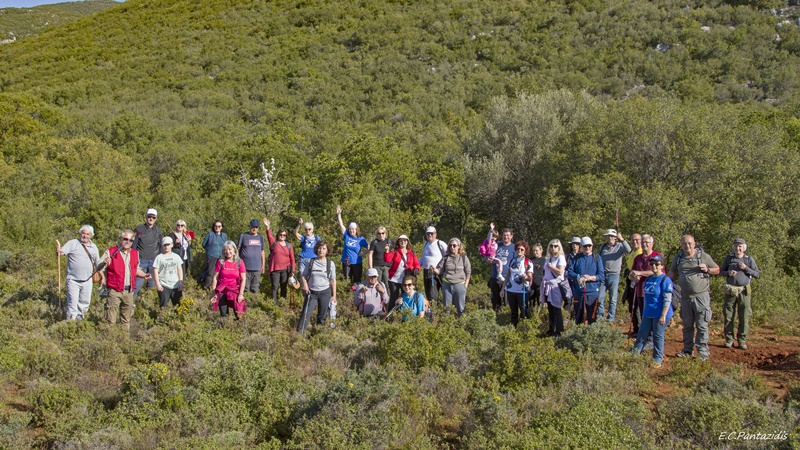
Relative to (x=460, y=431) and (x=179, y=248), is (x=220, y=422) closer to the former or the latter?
(x=460, y=431)

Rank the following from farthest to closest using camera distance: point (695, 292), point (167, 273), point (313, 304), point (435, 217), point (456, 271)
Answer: point (435, 217), point (456, 271), point (167, 273), point (313, 304), point (695, 292)

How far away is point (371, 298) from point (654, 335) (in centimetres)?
374

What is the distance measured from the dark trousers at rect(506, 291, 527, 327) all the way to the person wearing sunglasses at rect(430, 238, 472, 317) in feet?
2.14

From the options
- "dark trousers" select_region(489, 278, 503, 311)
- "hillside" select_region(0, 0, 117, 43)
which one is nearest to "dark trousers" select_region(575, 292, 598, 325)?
"dark trousers" select_region(489, 278, 503, 311)

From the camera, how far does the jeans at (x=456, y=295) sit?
809 centimetres

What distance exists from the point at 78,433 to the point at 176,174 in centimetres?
1976

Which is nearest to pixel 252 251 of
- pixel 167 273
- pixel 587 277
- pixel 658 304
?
pixel 167 273

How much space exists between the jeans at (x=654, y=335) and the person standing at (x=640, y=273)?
1.47 ft

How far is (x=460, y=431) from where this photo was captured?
17.4ft

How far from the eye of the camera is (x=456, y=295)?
8125 mm

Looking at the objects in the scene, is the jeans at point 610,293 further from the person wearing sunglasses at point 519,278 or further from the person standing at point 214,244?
the person standing at point 214,244

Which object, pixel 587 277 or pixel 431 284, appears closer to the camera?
pixel 587 277

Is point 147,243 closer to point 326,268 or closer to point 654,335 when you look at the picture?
point 326,268

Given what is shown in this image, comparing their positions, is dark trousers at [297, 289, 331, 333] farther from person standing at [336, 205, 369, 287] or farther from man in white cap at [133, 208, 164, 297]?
man in white cap at [133, 208, 164, 297]
